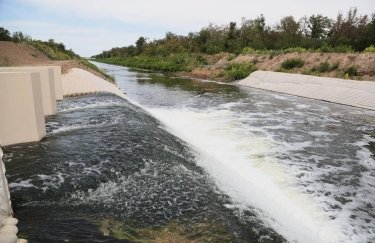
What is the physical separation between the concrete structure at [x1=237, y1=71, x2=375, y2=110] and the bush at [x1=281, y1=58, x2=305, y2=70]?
207cm

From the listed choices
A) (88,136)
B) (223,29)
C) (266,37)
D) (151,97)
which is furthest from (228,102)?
(223,29)

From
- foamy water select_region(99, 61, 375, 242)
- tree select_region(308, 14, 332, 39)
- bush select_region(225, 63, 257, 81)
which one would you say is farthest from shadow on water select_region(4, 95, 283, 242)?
tree select_region(308, 14, 332, 39)

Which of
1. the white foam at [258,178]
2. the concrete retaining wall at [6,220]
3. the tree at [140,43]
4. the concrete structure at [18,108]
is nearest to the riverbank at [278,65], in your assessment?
the white foam at [258,178]

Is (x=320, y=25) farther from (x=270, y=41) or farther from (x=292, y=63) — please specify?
(x=292, y=63)

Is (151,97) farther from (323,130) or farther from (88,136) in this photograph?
(88,136)

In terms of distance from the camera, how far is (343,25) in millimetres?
35875

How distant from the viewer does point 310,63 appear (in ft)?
88.1

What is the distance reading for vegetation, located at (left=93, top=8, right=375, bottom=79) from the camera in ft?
96.0

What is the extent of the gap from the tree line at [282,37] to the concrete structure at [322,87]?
17.9 feet

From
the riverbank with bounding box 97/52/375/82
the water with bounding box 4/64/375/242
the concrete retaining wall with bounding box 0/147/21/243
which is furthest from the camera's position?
the riverbank with bounding box 97/52/375/82

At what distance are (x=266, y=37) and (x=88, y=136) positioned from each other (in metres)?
42.0

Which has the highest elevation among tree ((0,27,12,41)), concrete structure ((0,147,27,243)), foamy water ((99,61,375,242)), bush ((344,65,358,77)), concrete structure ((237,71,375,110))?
tree ((0,27,12,41))

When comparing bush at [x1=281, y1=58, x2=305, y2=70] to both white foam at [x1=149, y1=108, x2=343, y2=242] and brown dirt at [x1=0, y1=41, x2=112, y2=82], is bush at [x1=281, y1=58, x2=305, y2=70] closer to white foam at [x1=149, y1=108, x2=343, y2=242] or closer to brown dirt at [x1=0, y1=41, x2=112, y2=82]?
brown dirt at [x1=0, y1=41, x2=112, y2=82]

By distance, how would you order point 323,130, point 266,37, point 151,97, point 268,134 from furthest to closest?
point 266,37 < point 151,97 < point 323,130 < point 268,134
